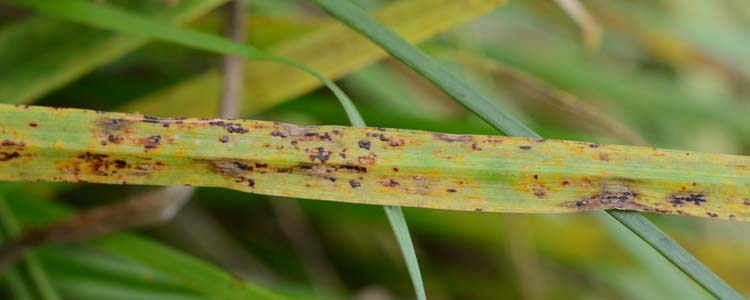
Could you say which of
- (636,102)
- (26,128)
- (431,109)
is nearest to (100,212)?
(26,128)

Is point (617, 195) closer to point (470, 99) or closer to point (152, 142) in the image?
point (470, 99)

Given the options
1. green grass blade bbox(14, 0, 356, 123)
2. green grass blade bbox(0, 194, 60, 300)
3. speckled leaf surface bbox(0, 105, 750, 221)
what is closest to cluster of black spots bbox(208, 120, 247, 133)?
speckled leaf surface bbox(0, 105, 750, 221)

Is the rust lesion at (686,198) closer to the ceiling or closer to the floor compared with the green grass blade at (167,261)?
closer to the floor

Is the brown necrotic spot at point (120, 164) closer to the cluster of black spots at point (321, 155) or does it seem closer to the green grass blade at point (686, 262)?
the cluster of black spots at point (321, 155)

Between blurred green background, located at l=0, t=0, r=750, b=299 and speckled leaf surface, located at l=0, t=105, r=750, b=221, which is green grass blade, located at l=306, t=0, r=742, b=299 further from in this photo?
Result: blurred green background, located at l=0, t=0, r=750, b=299

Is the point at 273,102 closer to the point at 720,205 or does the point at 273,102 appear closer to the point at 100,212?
the point at 100,212

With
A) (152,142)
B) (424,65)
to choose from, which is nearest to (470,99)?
(424,65)

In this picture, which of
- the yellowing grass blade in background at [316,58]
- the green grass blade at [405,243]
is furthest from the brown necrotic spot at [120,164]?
the yellowing grass blade in background at [316,58]
